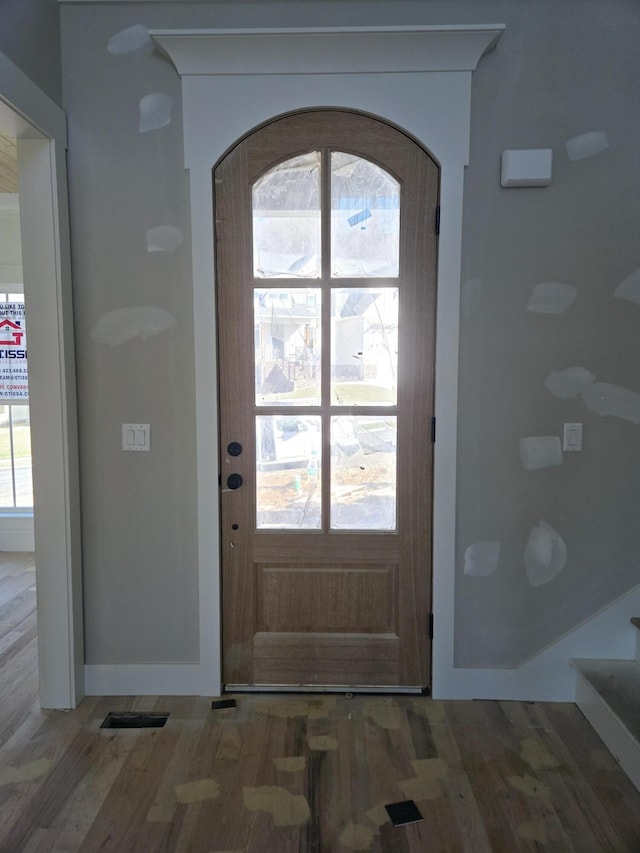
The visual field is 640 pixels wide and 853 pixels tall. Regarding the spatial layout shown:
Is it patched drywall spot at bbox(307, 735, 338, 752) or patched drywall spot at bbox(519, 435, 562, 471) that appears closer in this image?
patched drywall spot at bbox(307, 735, 338, 752)

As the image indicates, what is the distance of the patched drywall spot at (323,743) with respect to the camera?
1.89 metres

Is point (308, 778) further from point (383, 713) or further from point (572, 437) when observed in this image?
point (572, 437)

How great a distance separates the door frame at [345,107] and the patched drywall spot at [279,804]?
2.63 ft

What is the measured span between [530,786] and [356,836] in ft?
2.00

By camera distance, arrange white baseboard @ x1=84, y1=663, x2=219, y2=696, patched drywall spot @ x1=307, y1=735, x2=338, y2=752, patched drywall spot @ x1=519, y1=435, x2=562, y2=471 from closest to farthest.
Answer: patched drywall spot @ x1=307, y1=735, x2=338, y2=752 < patched drywall spot @ x1=519, y1=435, x2=562, y2=471 < white baseboard @ x1=84, y1=663, x2=219, y2=696

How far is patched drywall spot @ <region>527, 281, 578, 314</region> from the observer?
205 centimetres

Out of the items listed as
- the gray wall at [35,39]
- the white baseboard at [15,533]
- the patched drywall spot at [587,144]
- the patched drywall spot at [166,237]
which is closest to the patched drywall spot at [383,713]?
the patched drywall spot at [166,237]

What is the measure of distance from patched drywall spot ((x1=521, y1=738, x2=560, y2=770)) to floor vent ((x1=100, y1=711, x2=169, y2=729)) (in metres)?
1.34

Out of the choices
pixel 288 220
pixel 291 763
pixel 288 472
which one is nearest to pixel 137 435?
pixel 288 472

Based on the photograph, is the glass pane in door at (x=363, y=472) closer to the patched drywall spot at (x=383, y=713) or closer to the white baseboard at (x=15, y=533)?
the patched drywall spot at (x=383, y=713)

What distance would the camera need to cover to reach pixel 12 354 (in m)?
4.12

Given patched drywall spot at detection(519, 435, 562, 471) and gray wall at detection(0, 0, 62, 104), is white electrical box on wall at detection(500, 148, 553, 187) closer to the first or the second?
patched drywall spot at detection(519, 435, 562, 471)

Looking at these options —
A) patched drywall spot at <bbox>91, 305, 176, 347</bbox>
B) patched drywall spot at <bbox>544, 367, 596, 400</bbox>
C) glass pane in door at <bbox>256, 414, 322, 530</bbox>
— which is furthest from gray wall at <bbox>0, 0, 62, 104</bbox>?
patched drywall spot at <bbox>544, 367, 596, 400</bbox>

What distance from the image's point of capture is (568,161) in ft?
6.59
